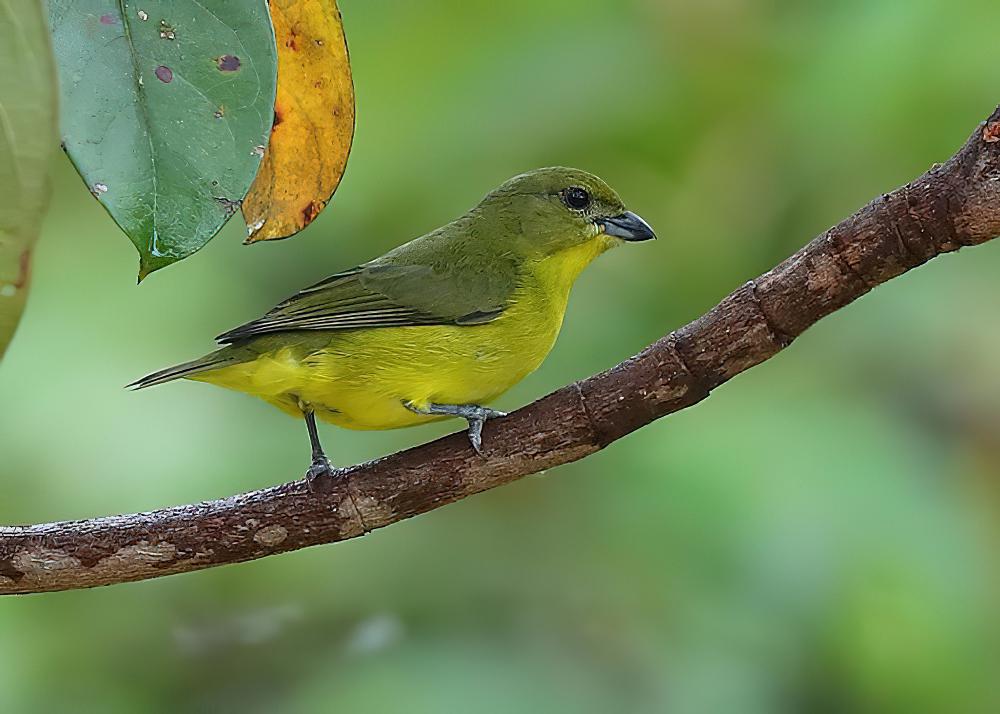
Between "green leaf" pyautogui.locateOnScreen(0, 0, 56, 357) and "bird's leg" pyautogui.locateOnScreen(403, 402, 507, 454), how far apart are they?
126 cm

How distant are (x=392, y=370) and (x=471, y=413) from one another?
28cm

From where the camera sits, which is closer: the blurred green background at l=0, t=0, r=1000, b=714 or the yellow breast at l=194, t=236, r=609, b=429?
the yellow breast at l=194, t=236, r=609, b=429

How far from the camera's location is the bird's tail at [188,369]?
260 centimetres

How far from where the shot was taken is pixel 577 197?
136 inches

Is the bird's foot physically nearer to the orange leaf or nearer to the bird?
the bird

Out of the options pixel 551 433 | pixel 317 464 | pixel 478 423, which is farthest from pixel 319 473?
pixel 551 433

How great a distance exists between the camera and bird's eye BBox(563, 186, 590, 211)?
3.45 m

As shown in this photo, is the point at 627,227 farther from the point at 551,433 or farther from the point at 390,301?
the point at 551,433

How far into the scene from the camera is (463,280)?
3137 mm

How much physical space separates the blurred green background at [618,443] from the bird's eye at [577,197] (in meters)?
0.24

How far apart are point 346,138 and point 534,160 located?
1827 millimetres

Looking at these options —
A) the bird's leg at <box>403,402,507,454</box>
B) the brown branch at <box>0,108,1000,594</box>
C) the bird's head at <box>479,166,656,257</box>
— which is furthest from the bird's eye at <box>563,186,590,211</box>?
the brown branch at <box>0,108,1000,594</box>

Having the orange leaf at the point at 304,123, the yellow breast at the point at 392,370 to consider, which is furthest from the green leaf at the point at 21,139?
the yellow breast at the point at 392,370

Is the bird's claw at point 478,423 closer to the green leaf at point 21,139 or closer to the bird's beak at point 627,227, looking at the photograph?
the bird's beak at point 627,227
